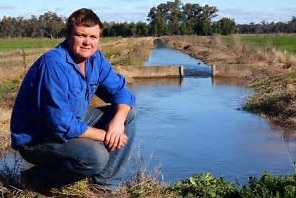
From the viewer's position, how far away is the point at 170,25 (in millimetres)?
110250

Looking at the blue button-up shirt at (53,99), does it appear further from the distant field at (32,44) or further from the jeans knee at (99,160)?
the distant field at (32,44)

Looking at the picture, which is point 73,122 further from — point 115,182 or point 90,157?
point 115,182

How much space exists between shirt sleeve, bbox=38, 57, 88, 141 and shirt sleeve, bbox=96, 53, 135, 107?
0.55 metres

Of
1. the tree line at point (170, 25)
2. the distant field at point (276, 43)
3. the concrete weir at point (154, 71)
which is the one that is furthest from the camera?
the tree line at point (170, 25)

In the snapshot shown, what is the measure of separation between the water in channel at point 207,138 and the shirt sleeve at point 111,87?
0.92 meters

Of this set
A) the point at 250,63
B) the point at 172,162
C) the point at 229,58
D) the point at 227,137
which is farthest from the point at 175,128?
the point at 229,58

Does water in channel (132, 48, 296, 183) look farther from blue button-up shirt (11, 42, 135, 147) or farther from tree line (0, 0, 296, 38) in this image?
tree line (0, 0, 296, 38)

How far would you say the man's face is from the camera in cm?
441

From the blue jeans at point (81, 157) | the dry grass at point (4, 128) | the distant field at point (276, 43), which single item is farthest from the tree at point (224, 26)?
the blue jeans at point (81, 157)

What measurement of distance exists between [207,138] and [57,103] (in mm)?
6855

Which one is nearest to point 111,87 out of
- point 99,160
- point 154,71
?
point 99,160

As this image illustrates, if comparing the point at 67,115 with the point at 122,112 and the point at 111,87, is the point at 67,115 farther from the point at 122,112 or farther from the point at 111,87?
the point at 111,87

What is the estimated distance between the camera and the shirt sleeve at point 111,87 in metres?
4.80

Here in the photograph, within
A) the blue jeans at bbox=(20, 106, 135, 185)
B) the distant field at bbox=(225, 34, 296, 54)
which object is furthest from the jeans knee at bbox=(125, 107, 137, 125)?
the distant field at bbox=(225, 34, 296, 54)
